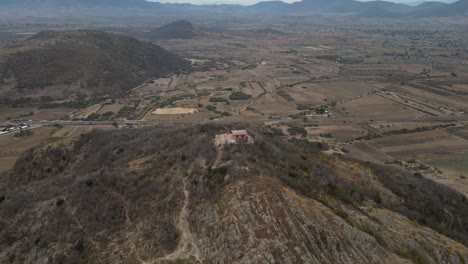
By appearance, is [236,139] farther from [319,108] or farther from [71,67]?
[71,67]

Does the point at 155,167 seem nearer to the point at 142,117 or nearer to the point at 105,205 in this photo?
the point at 105,205

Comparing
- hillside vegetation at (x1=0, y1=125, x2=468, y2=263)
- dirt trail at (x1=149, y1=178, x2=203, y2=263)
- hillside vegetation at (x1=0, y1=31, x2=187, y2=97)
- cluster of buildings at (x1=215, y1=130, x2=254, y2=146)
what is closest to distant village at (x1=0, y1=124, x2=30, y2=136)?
hillside vegetation at (x1=0, y1=31, x2=187, y2=97)

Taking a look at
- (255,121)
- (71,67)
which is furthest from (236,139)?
(71,67)

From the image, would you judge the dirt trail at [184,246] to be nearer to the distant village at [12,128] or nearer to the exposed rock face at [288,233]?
the exposed rock face at [288,233]

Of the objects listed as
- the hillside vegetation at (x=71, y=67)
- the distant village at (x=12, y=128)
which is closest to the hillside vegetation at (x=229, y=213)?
the distant village at (x=12, y=128)

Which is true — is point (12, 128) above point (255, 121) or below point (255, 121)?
below

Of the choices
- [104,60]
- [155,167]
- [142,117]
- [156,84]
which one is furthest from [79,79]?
[155,167]
